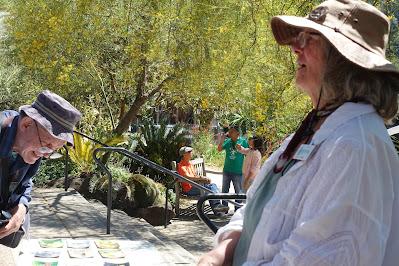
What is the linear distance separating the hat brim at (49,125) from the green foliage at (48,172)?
6068mm

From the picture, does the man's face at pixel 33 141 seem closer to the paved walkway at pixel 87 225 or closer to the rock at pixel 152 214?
the paved walkway at pixel 87 225

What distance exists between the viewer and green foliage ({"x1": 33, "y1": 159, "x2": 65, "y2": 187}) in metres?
8.60

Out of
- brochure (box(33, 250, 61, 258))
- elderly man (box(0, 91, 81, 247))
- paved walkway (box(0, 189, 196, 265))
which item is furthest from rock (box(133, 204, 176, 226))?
elderly man (box(0, 91, 81, 247))

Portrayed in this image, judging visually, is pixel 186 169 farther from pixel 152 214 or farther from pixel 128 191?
pixel 128 191

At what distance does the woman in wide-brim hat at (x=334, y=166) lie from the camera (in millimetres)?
1371

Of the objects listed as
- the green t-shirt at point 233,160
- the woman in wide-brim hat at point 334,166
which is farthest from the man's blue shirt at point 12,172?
the green t-shirt at point 233,160

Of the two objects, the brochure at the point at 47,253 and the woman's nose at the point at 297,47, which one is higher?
the woman's nose at the point at 297,47

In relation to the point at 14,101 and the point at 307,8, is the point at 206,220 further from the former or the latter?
the point at 14,101

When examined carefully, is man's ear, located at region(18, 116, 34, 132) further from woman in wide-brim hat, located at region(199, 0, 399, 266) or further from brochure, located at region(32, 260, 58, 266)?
woman in wide-brim hat, located at region(199, 0, 399, 266)

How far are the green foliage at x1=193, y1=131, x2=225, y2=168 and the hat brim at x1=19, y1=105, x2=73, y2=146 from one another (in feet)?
44.4

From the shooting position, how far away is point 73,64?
866cm

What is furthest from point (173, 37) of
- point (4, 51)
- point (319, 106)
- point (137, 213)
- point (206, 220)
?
point (4, 51)

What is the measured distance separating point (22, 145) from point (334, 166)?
1655 millimetres

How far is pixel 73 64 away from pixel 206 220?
6.33m
